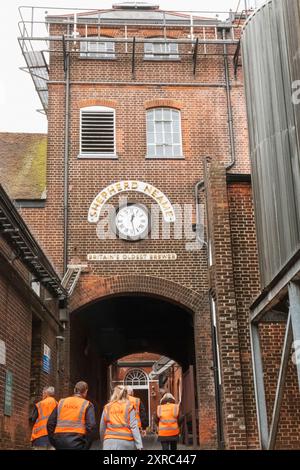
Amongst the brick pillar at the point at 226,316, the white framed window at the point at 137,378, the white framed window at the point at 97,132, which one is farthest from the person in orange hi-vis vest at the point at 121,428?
the white framed window at the point at 137,378

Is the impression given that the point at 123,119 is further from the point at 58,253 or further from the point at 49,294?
the point at 49,294

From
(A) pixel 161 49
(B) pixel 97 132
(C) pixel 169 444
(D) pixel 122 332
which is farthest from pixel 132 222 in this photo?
(D) pixel 122 332

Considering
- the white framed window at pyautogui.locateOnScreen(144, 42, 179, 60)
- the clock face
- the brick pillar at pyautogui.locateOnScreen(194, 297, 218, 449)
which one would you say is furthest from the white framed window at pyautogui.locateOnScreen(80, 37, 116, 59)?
the brick pillar at pyautogui.locateOnScreen(194, 297, 218, 449)

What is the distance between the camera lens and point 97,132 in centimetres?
2036

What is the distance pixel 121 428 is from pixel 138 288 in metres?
10.7

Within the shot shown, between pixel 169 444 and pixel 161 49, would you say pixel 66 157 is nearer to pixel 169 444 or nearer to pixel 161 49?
pixel 161 49

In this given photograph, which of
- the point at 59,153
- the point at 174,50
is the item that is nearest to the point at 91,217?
the point at 59,153

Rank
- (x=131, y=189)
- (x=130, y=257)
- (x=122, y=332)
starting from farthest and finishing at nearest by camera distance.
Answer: (x=122, y=332)
(x=131, y=189)
(x=130, y=257)

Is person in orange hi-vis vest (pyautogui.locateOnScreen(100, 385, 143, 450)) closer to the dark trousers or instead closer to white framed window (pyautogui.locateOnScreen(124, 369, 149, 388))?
the dark trousers

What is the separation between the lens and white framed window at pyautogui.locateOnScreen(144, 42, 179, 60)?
70.3 ft

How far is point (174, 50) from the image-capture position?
2178 centimetres

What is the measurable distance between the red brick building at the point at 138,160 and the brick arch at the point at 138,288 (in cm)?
3

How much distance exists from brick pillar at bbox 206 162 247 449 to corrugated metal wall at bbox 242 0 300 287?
2217 mm

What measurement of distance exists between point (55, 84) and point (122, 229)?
5.18 metres
